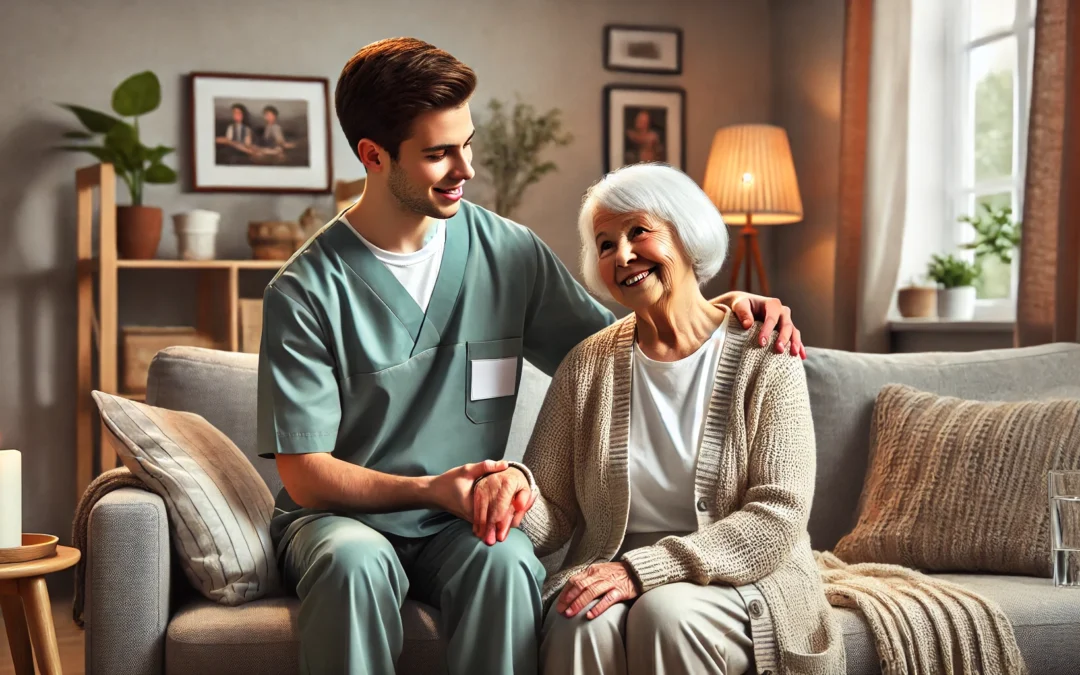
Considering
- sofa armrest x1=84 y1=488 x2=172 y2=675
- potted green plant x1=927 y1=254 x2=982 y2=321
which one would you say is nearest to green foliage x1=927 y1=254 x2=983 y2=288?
potted green plant x1=927 y1=254 x2=982 y2=321

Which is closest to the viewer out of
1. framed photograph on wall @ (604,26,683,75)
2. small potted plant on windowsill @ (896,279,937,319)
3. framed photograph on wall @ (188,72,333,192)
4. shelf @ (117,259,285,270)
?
small potted plant on windowsill @ (896,279,937,319)

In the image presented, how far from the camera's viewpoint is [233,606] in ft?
6.02

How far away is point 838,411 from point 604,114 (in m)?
2.60

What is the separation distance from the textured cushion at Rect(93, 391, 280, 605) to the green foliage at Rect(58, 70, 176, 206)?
2.14m

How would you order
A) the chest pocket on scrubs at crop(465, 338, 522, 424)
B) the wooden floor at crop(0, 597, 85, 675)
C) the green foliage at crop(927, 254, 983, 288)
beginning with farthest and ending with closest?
the green foliage at crop(927, 254, 983, 288), the wooden floor at crop(0, 597, 85, 675), the chest pocket on scrubs at crop(465, 338, 522, 424)

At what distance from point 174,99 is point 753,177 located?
216 centimetres

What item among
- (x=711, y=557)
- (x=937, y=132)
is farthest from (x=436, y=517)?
(x=937, y=132)

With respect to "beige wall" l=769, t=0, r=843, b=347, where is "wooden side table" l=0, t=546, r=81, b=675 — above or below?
below

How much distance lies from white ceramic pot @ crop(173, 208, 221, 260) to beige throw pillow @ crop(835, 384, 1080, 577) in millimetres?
2592

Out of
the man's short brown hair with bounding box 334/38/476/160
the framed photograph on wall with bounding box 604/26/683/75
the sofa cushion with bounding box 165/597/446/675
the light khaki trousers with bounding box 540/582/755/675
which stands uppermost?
the framed photograph on wall with bounding box 604/26/683/75

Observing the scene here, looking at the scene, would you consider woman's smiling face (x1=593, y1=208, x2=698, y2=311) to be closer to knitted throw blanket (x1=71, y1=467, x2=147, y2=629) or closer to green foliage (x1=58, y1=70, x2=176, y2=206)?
knitted throw blanket (x1=71, y1=467, x2=147, y2=629)

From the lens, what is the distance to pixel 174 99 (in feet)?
13.8

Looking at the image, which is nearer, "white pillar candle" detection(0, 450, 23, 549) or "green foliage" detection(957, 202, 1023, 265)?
"white pillar candle" detection(0, 450, 23, 549)

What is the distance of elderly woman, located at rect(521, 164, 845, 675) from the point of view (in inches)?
65.1
